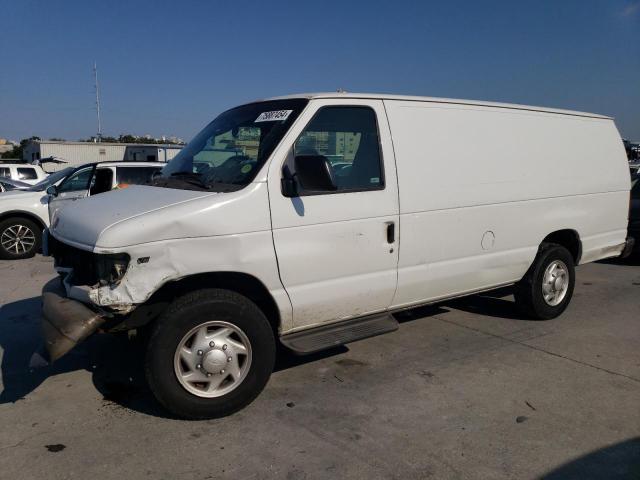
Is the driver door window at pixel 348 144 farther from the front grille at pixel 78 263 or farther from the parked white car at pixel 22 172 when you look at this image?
the parked white car at pixel 22 172

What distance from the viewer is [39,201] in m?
9.75

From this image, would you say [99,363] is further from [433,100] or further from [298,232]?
[433,100]

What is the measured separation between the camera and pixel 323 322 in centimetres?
403

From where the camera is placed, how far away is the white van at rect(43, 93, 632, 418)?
333 cm

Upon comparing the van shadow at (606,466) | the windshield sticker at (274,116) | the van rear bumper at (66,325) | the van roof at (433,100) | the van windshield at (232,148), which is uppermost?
the van roof at (433,100)

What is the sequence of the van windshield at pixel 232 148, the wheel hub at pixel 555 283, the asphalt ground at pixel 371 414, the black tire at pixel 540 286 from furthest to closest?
1. the wheel hub at pixel 555 283
2. the black tire at pixel 540 286
3. the van windshield at pixel 232 148
4. the asphalt ground at pixel 371 414

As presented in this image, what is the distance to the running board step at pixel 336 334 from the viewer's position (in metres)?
3.80

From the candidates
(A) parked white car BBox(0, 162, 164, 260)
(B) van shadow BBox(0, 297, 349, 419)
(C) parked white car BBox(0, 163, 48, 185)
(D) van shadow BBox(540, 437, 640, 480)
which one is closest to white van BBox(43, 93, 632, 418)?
(B) van shadow BBox(0, 297, 349, 419)

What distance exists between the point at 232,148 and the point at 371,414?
7.25 feet

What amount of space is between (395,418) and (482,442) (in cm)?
58

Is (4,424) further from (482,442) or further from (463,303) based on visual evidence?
(463,303)

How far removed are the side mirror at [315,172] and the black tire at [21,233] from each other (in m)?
7.89

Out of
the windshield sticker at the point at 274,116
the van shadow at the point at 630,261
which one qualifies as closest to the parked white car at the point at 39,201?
the windshield sticker at the point at 274,116

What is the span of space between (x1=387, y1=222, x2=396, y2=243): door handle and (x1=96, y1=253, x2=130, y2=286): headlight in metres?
1.93
